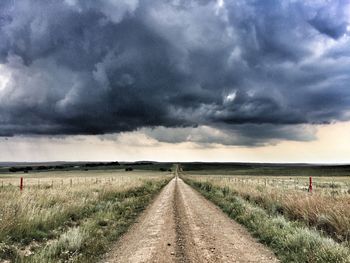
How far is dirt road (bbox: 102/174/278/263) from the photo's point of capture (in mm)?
9078

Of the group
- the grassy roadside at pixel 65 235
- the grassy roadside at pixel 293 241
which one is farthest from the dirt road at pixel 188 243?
the grassy roadside at pixel 65 235

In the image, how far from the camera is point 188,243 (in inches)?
423

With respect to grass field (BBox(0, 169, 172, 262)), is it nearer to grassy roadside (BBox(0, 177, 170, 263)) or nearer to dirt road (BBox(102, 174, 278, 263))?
grassy roadside (BBox(0, 177, 170, 263))

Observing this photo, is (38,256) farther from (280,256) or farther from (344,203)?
(344,203)

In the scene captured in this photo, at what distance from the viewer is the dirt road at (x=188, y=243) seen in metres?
9.08

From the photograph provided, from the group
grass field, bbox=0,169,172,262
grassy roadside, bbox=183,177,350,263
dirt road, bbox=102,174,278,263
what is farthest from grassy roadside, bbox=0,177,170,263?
grassy roadside, bbox=183,177,350,263

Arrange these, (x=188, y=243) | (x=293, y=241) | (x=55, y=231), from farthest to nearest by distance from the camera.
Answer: (x=55, y=231), (x=188, y=243), (x=293, y=241)

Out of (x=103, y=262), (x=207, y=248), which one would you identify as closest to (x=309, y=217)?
(x=207, y=248)

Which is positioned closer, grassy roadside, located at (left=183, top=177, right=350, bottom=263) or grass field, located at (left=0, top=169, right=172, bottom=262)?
grassy roadside, located at (left=183, top=177, right=350, bottom=263)

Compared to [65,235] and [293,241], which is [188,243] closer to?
[293,241]

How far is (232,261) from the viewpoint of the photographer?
8742 millimetres

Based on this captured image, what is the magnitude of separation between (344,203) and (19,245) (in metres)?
12.3

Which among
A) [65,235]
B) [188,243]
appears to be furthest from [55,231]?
[188,243]

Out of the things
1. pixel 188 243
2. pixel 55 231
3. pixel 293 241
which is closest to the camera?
pixel 293 241
